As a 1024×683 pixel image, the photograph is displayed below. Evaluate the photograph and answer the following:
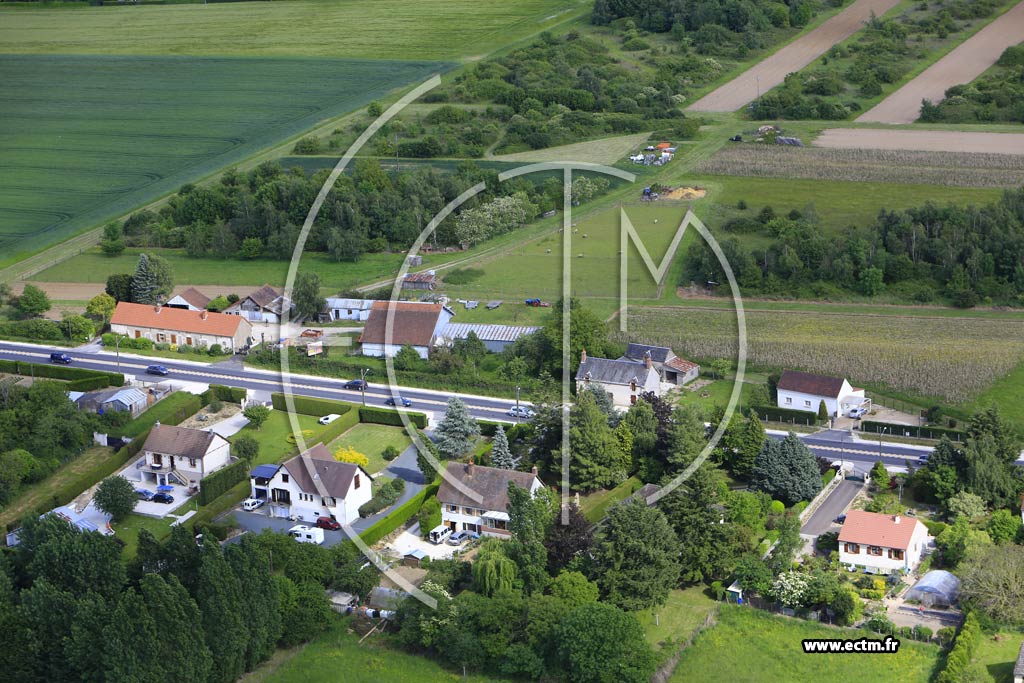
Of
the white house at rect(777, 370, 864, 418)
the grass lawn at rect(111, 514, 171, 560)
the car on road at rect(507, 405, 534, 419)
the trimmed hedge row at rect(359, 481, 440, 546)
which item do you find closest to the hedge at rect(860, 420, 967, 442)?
the white house at rect(777, 370, 864, 418)

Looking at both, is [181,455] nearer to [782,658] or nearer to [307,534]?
[307,534]

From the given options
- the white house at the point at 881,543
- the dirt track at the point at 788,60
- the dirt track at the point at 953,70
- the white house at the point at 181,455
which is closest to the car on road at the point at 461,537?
the white house at the point at 181,455

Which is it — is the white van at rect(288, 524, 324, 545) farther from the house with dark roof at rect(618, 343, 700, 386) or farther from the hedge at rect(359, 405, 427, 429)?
the house with dark roof at rect(618, 343, 700, 386)

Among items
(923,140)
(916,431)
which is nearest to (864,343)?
(916,431)

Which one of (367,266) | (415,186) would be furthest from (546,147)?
(367,266)

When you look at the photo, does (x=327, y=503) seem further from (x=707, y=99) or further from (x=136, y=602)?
(x=707, y=99)

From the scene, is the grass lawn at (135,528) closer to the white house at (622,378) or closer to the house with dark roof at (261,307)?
the white house at (622,378)
